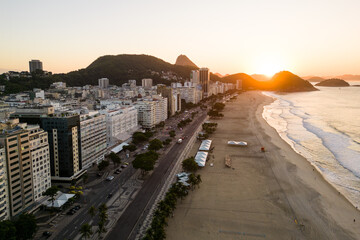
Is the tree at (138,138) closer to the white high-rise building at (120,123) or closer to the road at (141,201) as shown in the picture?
the white high-rise building at (120,123)

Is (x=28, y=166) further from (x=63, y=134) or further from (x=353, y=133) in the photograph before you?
(x=353, y=133)

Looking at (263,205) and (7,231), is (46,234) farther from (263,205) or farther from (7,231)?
(263,205)

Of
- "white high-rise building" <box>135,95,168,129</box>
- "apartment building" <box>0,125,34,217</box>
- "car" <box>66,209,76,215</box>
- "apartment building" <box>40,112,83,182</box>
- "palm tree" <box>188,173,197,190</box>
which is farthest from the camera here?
"white high-rise building" <box>135,95,168,129</box>

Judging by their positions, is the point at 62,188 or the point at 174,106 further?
the point at 174,106

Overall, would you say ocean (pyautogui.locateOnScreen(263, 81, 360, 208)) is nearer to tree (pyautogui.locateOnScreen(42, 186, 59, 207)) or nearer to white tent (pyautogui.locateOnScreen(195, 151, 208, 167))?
white tent (pyautogui.locateOnScreen(195, 151, 208, 167))

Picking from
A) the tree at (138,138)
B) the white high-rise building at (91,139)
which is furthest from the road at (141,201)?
the white high-rise building at (91,139)

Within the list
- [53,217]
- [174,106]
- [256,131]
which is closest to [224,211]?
[53,217]

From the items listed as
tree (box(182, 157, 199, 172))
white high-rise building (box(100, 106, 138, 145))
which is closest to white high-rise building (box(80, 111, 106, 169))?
white high-rise building (box(100, 106, 138, 145))
